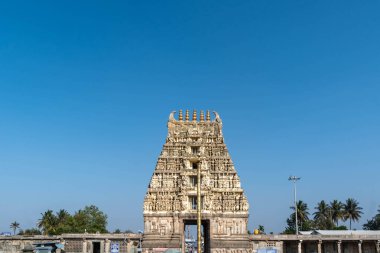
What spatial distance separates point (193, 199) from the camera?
169ft

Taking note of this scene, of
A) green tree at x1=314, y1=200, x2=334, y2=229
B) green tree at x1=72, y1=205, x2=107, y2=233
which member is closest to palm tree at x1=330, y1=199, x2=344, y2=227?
green tree at x1=314, y1=200, x2=334, y2=229

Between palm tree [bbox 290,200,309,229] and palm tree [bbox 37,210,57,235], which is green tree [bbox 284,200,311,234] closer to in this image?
palm tree [bbox 290,200,309,229]

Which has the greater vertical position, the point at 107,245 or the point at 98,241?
the point at 98,241

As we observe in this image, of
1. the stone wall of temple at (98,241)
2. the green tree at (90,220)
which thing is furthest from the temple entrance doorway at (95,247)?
the green tree at (90,220)

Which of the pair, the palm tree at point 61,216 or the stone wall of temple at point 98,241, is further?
the palm tree at point 61,216

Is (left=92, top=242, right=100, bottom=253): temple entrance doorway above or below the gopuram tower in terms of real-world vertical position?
below

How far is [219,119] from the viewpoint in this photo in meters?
56.1

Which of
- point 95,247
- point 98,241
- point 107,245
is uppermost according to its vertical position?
point 98,241

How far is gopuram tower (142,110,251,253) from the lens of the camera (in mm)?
50250

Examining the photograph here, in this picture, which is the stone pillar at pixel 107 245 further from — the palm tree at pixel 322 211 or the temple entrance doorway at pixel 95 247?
the palm tree at pixel 322 211

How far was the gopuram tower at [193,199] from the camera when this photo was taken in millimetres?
50250

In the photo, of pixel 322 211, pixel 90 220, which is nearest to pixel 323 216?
pixel 322 211

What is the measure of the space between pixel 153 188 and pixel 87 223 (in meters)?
38.6

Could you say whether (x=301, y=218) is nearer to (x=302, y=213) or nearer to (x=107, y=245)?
(x=302, y=213)
